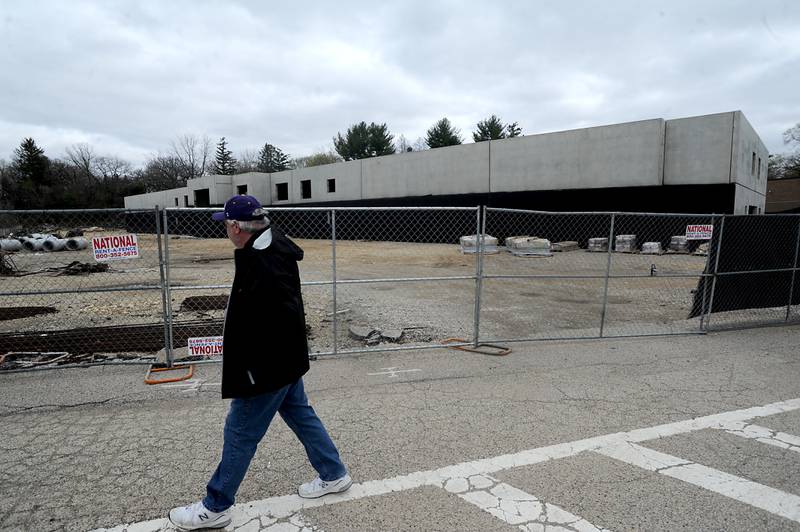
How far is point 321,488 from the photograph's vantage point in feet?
9.58

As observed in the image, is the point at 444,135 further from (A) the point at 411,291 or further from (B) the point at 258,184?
(A) the point at 411,291

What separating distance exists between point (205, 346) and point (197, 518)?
3021mm

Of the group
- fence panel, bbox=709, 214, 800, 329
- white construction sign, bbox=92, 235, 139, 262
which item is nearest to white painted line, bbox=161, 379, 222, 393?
white construction sign, bbox=92, 235, 139, 262

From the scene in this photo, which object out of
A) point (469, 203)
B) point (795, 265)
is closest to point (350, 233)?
point (469, 203)

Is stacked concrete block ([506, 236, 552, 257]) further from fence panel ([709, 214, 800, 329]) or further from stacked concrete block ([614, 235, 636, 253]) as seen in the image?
fence panel ([709, 214, 800, 329])

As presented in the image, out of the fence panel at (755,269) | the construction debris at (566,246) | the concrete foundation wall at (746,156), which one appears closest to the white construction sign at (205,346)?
the fence panel at (755,269)

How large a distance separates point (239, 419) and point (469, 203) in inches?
1120

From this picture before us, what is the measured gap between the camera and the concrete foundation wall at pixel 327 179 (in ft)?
122

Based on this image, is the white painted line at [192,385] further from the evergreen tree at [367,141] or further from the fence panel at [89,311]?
the evergreen tree at [367,141]

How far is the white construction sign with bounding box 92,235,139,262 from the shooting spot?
5051 millimetres

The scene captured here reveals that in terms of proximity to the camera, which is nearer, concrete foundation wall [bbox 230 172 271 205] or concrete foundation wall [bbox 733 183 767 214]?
concrete foundation wall [bbox 733 183 767 214]

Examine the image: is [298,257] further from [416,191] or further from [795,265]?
[416,191]

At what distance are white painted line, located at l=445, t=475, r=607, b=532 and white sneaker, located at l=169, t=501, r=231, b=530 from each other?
55.2 inches

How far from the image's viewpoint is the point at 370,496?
293 cm
